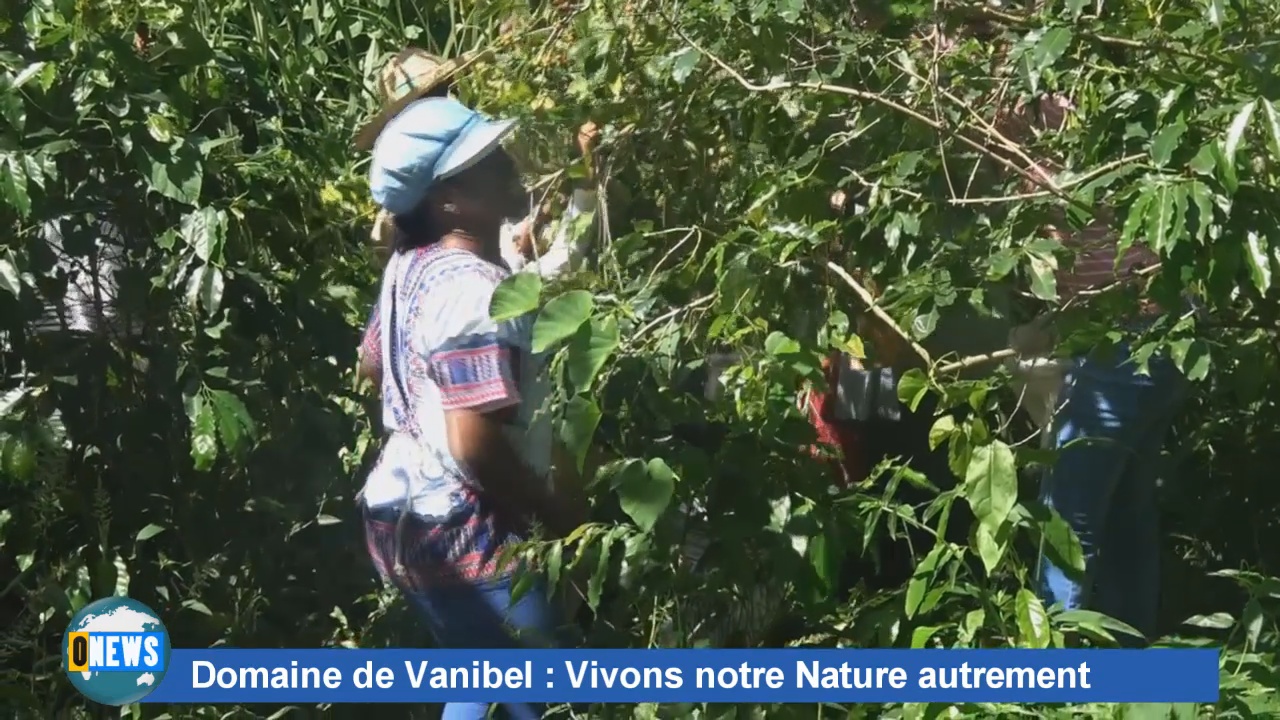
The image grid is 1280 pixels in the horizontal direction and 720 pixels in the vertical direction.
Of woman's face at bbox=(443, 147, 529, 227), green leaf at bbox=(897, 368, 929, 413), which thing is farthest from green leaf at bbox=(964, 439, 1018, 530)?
woman's face at bbox=(443, 147, 529, 227)

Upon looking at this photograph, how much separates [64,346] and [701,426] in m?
1.17

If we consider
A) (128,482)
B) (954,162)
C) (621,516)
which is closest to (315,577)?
(128,482)

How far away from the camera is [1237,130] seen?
6.11ft

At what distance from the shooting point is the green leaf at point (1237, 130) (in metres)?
1.86

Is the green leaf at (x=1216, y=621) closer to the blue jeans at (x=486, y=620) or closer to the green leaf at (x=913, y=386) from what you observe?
the green leaf at (x=913, y=386)

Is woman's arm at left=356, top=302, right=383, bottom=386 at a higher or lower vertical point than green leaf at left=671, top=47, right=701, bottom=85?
lower

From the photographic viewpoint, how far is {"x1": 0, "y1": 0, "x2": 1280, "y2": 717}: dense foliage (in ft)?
6.97

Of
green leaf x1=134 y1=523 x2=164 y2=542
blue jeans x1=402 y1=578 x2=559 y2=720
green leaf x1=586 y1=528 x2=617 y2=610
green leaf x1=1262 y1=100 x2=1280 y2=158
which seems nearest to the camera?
green leaf x1=1262 y1=100 x2=1280 y2=158

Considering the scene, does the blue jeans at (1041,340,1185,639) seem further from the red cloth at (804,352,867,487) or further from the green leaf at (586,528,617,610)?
the green leaf at (586,528,617,610)

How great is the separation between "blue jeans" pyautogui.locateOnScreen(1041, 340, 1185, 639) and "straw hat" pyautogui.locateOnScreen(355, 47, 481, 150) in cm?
123

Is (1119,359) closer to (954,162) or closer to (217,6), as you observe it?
(954,162)

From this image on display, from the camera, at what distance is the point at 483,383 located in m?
2.46

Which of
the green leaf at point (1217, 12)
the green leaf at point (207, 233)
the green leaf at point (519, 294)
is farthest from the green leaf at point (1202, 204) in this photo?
the green leaf at point (207, 233)
